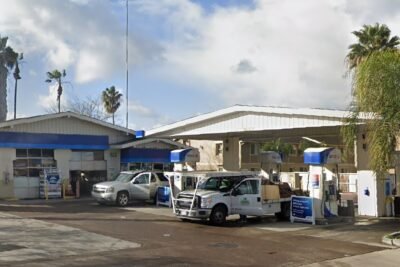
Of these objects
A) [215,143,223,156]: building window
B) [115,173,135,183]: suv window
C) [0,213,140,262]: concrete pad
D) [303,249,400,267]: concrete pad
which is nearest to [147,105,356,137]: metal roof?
[115,173,135,183]: suv window

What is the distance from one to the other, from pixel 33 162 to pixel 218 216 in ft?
49.8

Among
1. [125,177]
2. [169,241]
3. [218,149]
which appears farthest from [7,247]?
[218,149]

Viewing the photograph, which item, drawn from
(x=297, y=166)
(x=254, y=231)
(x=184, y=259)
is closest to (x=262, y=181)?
(x=254, y=231)

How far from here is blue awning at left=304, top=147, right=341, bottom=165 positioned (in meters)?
19.7

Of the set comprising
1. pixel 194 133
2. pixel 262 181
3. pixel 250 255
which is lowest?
pixel 250 255

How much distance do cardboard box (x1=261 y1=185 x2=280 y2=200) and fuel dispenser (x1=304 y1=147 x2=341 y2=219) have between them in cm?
130

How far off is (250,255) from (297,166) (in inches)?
1676

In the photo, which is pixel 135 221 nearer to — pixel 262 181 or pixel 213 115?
pixel 262 181

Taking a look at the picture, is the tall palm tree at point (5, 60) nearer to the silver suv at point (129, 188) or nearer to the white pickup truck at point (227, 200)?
the silver suv at point (129, 188)

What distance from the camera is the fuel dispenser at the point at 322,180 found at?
19719 millimetres

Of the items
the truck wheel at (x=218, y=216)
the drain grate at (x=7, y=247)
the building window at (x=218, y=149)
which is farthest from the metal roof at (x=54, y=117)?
the building window at (x=218, y=149)

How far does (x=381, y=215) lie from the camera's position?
71.0 ft

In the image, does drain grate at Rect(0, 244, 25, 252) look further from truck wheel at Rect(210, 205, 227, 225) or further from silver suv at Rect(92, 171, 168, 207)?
silver suv at Rect(92, 171, 168, 207)

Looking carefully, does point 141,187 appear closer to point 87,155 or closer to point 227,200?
point 87,155
